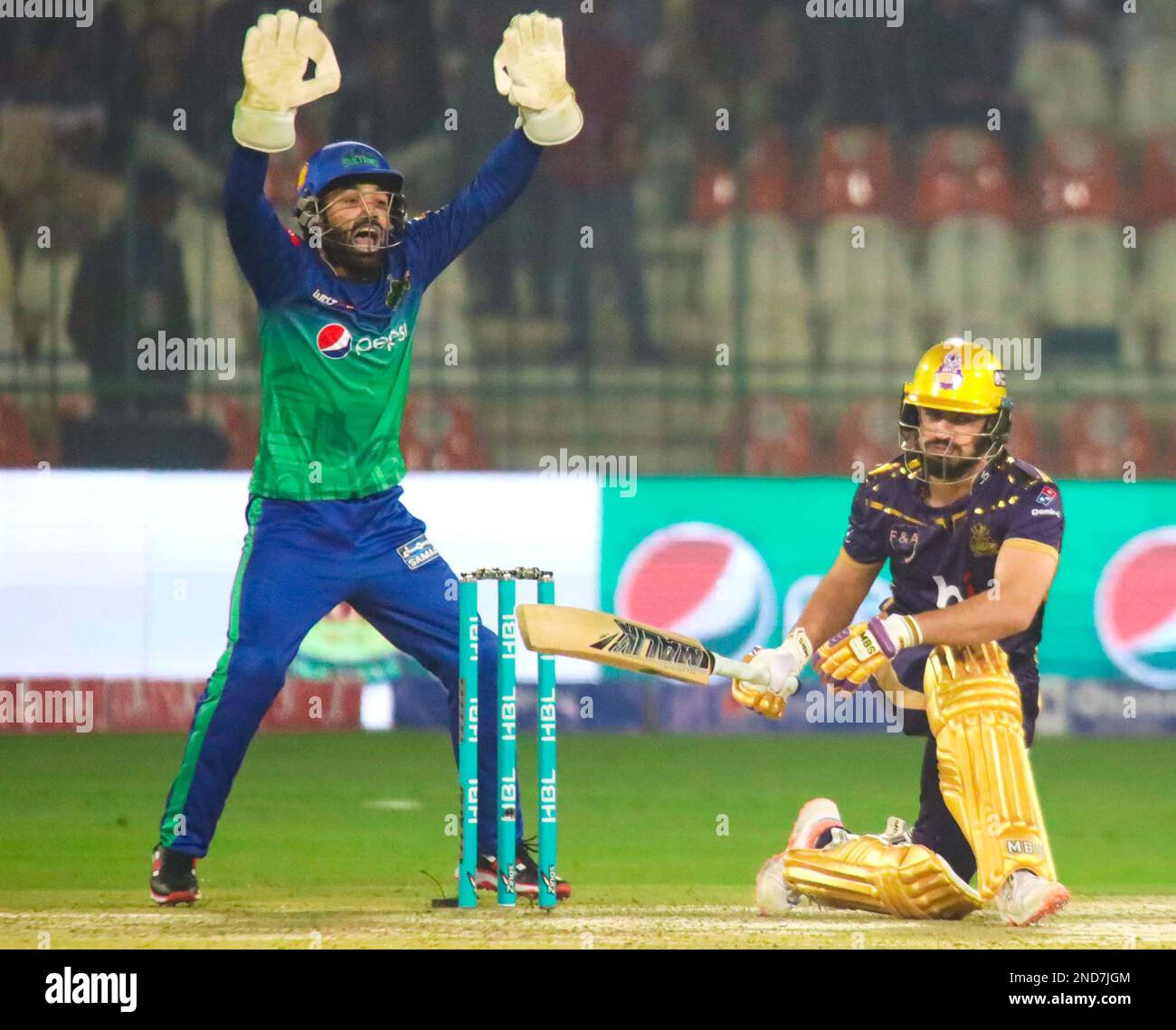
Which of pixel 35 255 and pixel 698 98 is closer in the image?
pixel 35 255

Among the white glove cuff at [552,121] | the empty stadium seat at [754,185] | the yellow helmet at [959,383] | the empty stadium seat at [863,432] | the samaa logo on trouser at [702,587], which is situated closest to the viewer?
the yellow helmet at [959,383]

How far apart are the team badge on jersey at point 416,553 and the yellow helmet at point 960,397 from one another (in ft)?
4.75

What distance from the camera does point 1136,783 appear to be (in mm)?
10016

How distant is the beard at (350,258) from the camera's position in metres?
5.98

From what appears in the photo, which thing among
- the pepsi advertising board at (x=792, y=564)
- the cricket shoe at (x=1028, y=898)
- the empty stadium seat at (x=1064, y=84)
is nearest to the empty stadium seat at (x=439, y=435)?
the pepsi advertising board at (x=792, y=564)

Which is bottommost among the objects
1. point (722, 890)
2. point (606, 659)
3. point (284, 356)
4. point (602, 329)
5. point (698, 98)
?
point (722, 890)

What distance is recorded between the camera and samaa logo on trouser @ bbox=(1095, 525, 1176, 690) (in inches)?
452

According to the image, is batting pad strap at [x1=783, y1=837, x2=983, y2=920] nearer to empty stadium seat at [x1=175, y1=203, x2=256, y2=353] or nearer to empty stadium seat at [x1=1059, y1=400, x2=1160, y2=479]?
empty stadium seat at [x1=1059, y1=400, x2=1160, y2=479]

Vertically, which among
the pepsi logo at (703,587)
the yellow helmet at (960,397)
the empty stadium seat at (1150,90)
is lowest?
the pepsi logo at (703,587)

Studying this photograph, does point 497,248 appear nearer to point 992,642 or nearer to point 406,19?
point 406,19

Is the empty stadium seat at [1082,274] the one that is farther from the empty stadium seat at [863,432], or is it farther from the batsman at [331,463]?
the batsman at [331,463]

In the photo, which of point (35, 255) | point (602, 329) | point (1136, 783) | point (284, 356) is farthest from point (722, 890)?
point (35, 255)

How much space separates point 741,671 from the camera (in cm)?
566
